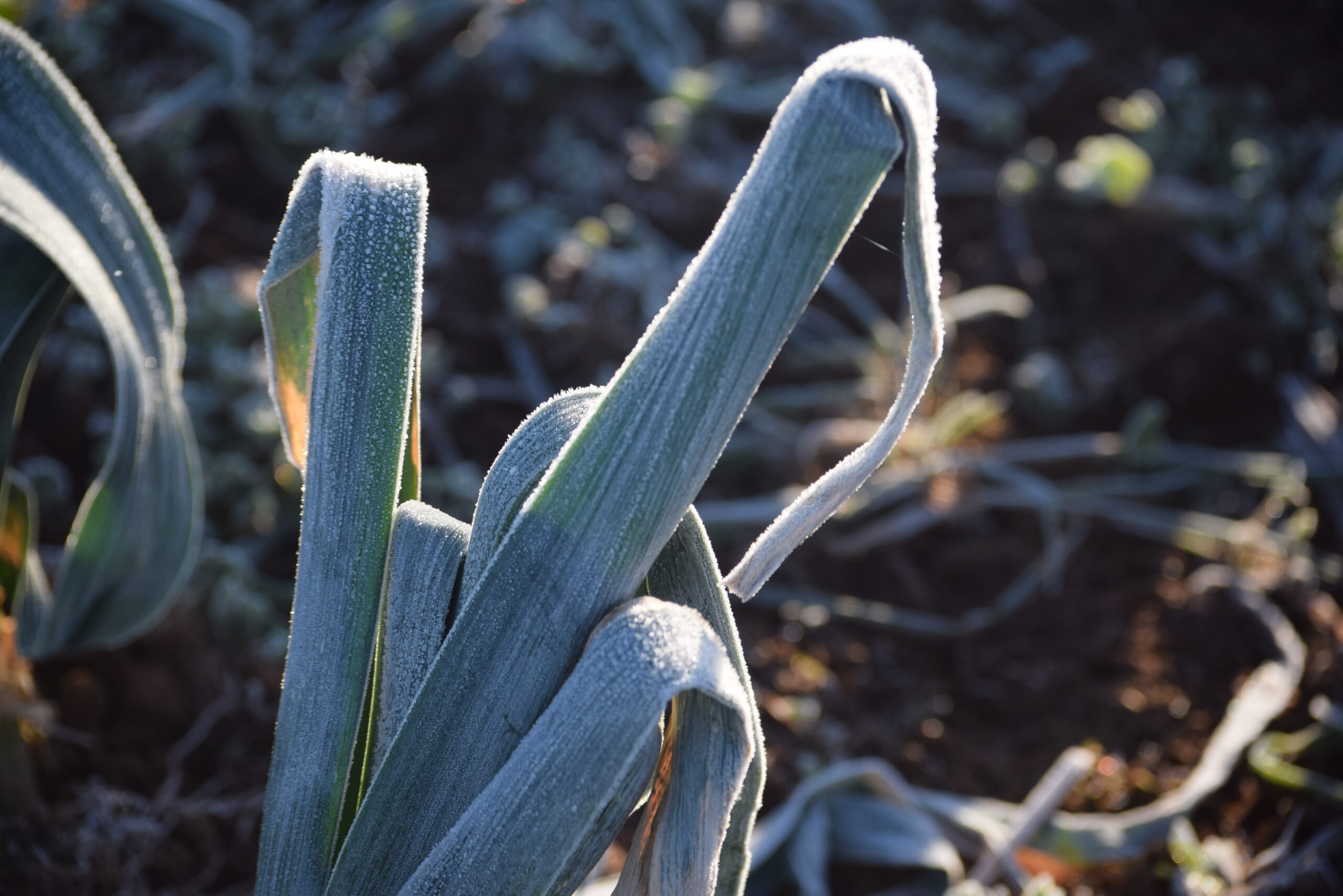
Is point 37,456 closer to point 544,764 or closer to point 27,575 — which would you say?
point 27,575

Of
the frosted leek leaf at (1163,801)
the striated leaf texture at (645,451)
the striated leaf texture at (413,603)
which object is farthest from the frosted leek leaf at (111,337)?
the frosted leek leaf at (1163,801)

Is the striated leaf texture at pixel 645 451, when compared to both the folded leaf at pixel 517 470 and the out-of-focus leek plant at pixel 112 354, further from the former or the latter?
the out-of-focus leek plant at pixel 112 354

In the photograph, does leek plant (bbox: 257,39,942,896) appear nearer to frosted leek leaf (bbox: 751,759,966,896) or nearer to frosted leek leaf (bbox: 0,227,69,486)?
frosted leek leaf (bbox: 0,227,69,486)

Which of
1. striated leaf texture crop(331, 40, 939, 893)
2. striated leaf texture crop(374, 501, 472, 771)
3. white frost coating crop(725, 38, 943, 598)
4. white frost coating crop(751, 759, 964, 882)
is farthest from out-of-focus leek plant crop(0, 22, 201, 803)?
white frost coating crop(751, 759, 964, 882)

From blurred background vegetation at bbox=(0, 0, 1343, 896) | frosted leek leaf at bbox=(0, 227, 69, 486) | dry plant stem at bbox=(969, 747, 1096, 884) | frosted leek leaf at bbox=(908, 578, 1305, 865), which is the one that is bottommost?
frosted leek leaf at bbox=(908, 578, 1305, 865)

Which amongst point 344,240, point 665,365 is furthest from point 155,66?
point 665,365

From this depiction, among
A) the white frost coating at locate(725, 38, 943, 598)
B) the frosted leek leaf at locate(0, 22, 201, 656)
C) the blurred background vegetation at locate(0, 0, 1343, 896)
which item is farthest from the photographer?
the blurred background vegetation at locate(0, 0, 1343, 896)

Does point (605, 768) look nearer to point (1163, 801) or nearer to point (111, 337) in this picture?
point (111, 337)
